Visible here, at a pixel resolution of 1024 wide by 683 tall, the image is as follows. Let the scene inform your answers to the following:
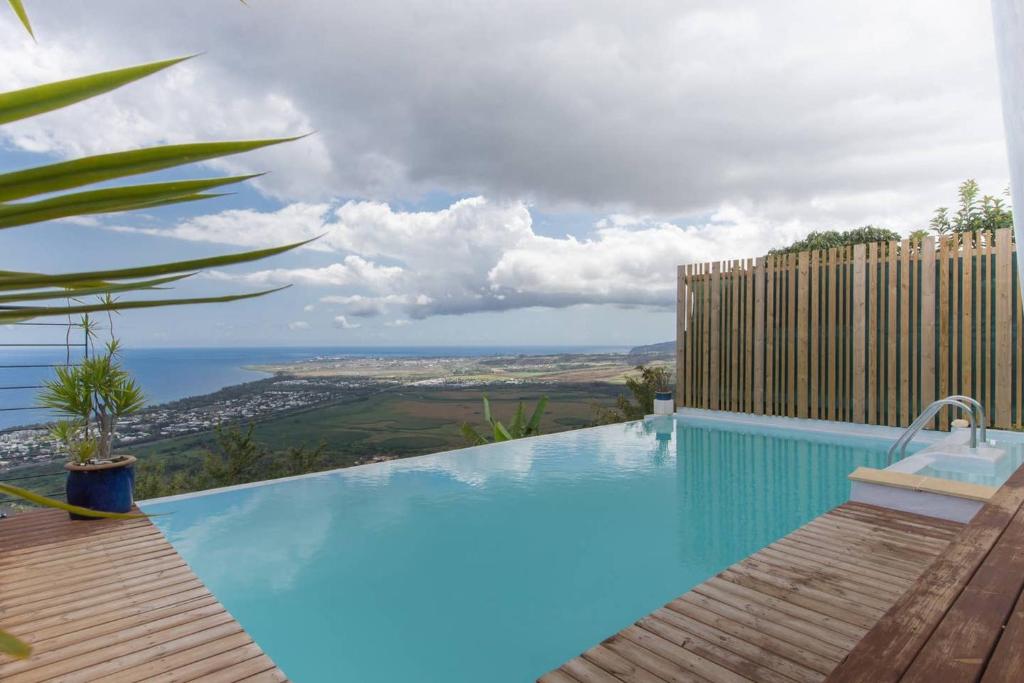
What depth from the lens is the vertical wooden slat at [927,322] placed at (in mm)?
7641

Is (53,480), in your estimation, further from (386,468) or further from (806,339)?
(806,339)

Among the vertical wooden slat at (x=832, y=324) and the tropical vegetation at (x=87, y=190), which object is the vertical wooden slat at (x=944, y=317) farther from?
the tropical vegetation at (x=87, y=190)

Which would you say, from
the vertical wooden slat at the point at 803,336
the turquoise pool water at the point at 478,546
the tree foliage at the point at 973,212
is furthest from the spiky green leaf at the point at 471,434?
the tree foliage at the point at 973,212

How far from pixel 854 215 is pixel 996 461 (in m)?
8.37

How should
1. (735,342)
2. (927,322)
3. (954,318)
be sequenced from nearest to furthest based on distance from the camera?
1. (954,318)
2. (927,322)
3. (735,342)

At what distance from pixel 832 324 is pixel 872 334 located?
55 cm

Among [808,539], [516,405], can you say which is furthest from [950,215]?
[808,539]

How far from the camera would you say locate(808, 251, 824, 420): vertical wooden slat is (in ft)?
28.5

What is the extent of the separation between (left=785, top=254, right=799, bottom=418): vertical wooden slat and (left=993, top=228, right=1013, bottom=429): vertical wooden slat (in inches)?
97.1

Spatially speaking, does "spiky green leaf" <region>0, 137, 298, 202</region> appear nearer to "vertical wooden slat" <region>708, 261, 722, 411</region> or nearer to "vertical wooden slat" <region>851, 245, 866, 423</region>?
"vertical wooden slat" <region>851, 245, 866, 423</region>

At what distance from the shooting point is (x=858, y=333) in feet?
27.1

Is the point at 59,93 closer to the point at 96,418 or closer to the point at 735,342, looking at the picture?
the point at 96,418

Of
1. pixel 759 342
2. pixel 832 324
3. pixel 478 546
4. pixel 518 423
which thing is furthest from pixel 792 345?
pixel 478 546

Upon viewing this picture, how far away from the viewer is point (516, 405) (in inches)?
371
